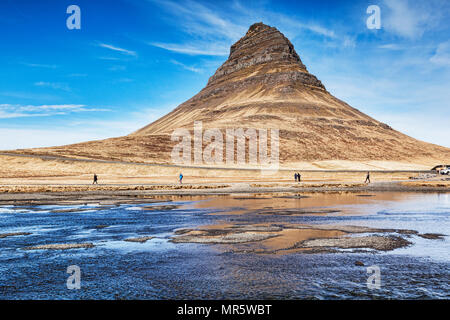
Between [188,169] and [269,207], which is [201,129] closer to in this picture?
[188,169]

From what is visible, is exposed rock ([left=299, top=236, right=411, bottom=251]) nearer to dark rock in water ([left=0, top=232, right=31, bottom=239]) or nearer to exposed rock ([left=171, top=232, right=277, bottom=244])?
exposed rock ([left=171, top=232, right=277, bottom=244])

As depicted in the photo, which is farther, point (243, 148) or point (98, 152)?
point (243, 148)

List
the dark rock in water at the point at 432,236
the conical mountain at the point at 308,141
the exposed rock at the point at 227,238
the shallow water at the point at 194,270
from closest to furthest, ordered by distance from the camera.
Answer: the shallow water at the point at 194,270
the exposed rock at the point at 227,238
the dark rock in water at the point at 432,236
the conical mountain at the point at 308,141

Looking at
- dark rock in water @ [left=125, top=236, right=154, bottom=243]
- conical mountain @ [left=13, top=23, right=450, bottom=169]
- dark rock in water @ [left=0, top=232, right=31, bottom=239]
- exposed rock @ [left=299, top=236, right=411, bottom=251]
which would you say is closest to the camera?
exposed rock @ [left=299, top=236, right=411, bottom=251]

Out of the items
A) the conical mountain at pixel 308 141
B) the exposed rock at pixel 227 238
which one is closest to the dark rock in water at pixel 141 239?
the exposed rock at pixel 227 238

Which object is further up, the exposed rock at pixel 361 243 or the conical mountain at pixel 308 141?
the conical mountain at pixel 308 141

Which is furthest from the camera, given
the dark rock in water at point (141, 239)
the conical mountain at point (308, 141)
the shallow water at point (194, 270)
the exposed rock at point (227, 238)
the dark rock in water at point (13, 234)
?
the conical mountain at point (308, 141)

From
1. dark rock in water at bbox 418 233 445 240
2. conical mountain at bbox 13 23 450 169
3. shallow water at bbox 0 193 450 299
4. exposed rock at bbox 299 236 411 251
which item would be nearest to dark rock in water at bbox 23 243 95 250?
shallow water at bbox 0 193 450 299

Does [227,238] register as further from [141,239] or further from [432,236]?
[432,236]

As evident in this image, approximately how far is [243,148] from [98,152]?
4606cm

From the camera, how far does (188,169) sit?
3123 inches

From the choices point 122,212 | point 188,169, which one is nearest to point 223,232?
point 122,212

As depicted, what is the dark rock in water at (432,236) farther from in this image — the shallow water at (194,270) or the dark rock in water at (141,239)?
the dark rock in water at (141,239)
